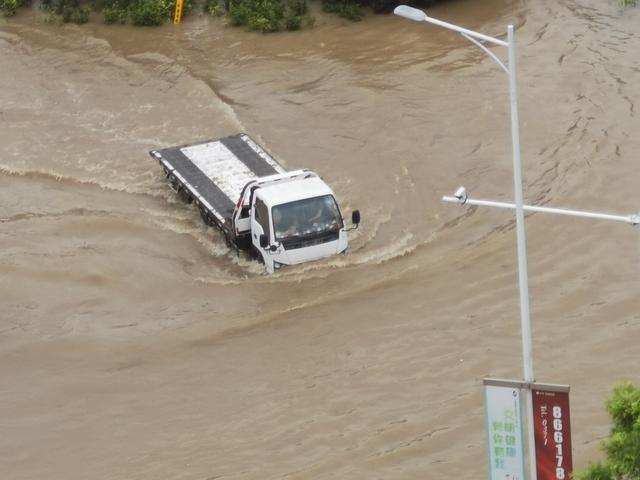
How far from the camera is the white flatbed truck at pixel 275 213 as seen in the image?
19391mm

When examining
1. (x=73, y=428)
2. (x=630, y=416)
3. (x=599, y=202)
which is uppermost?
(x=630, y=416)

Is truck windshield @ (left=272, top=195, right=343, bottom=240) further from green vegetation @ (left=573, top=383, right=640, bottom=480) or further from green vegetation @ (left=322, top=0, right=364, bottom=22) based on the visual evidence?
green vegetation @ (left=322, top=0, right=364, bottom=22)

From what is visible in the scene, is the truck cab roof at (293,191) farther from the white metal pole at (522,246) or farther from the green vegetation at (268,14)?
the green vegetation at (268,14)

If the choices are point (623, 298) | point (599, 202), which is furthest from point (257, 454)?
point (599, 202)

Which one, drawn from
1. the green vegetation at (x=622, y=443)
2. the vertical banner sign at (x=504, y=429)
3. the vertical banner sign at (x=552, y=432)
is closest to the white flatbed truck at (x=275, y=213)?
the vertical banner sign at (x=504, y=429)

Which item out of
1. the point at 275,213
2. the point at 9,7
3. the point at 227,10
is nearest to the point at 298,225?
the point at 275,213

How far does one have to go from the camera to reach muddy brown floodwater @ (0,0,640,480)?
53.3 feet

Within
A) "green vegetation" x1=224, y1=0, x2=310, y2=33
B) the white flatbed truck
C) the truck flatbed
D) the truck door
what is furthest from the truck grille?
"green vegetation" x1=224, y1=0, x2=310, y2=33

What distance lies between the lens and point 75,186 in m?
23.7

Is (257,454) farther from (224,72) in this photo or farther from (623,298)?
(224,72)

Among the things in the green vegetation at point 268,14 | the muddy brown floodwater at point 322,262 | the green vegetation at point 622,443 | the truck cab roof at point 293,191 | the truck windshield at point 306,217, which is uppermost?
the green vegetation at point 622,443

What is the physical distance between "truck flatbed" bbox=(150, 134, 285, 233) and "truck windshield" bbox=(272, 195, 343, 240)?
1253mm

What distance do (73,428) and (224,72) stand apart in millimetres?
13437

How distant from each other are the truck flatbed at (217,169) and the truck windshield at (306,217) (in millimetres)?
1253
